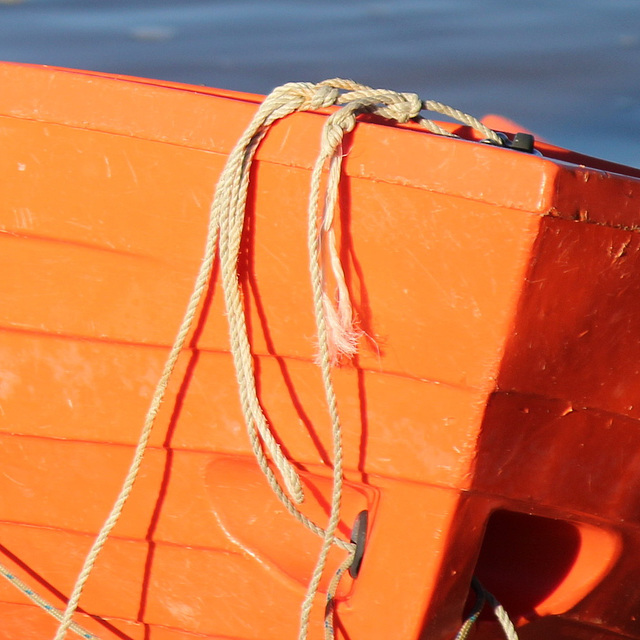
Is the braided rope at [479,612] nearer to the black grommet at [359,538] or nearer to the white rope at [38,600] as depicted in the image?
the black grommet at [359,538]

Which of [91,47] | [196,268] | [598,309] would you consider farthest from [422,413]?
[91,47]

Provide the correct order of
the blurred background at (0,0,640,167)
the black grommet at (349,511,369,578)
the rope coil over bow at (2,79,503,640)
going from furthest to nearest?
the blurred background at (0,0,640,167)
the black grommet at (349,511,369,578)
the rope coil over bow at (2,79,503,640)

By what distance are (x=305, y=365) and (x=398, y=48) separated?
254 cm

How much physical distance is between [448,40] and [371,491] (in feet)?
8.82

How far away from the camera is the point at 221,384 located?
4.70 ft

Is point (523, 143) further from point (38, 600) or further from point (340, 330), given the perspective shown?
point (38, 600)

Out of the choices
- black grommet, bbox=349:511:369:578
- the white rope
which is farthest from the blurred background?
the white rope

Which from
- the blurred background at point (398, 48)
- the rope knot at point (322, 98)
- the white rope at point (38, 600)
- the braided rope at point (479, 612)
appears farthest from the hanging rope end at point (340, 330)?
the blurred background at point (398, 48)

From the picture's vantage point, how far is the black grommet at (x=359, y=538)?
1514 millimetres

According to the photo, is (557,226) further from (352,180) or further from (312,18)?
(312,18)

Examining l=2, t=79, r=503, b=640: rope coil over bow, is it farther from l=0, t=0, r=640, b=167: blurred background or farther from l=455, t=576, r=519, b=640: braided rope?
l=0, t=0, r=640, b=167: blurred background

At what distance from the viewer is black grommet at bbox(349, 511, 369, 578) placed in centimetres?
151

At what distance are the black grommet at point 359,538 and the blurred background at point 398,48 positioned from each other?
6.19 ft

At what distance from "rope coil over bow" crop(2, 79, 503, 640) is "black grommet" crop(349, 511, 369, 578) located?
8 centimetres
